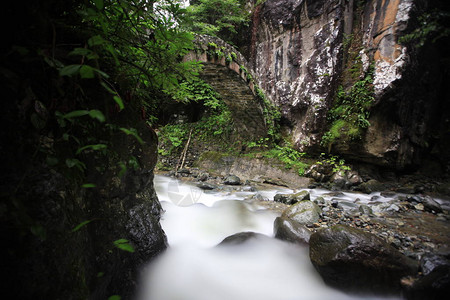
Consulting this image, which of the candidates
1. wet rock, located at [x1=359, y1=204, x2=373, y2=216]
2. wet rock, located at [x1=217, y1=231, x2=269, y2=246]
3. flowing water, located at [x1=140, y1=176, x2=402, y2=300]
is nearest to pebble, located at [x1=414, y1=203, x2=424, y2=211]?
wet rock, located at [x1=359, y1=204, x2=373, y2=216]

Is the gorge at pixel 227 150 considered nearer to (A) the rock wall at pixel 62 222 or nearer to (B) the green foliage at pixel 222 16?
(A) the rock wall at pixel 62 222

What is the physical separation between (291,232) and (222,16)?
37.8ft

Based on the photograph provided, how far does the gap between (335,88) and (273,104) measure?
92.8 inches

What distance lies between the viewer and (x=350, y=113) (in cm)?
644

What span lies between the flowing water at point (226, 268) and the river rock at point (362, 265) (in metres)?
0.11

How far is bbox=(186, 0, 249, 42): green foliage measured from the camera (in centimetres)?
992

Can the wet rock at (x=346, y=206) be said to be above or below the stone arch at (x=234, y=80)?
below

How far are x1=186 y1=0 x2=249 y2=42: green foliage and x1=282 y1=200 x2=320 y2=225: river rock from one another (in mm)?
9382

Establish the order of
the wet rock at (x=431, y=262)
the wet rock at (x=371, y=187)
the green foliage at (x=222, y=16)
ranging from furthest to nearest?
1. the green foliage at (x=222, y=16)
2. the wet rock at (x=371, y=187)
3. the wet rock at (x=431, y=262)

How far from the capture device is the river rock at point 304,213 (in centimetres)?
304

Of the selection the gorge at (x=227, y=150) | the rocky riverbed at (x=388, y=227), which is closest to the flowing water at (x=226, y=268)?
the gorge at (x=227, y=150)

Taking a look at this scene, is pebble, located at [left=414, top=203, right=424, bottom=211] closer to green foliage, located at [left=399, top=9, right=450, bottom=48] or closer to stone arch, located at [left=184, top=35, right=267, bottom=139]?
green foliage, located at [left=399, top=9, right=450, bottom=48]

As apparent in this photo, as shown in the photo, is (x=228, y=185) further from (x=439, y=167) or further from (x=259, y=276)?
(x=439, y=167)

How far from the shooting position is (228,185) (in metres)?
6.13
